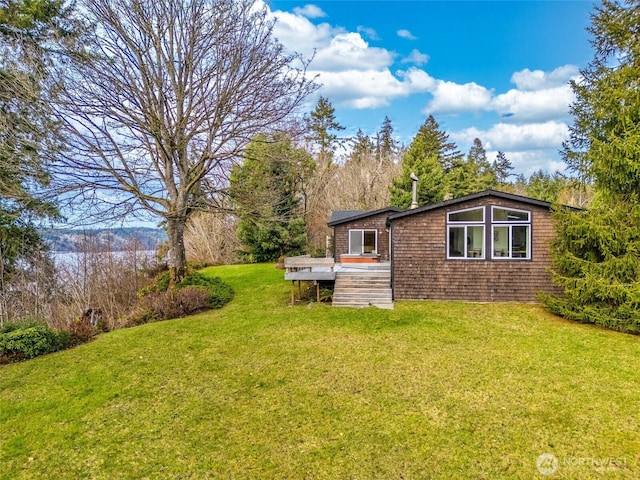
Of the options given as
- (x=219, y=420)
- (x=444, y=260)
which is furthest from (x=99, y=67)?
(x=444, y=260)

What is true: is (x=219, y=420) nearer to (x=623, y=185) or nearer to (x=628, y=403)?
(x=628, y=403)

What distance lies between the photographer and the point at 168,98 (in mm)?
11297

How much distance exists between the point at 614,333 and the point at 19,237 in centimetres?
1651

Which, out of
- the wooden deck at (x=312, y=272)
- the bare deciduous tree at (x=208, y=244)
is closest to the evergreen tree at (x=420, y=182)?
the bare deciduous tree at (x=208, y=244)

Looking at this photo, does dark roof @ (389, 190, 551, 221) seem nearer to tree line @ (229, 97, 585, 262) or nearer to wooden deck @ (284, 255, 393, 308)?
wooden deck @ (284, 255, 393, 308)

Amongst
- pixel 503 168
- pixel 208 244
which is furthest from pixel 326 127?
pixel 503 168

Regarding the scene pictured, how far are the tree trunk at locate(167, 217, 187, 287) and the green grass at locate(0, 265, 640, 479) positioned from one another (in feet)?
13.3

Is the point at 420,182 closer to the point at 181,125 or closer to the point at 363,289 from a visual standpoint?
the point at 363,289

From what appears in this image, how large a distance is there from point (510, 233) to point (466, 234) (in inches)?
49.0

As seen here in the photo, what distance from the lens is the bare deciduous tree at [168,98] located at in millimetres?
10289

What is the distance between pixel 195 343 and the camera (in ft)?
24.5

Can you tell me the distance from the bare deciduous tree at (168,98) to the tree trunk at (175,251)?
35mm

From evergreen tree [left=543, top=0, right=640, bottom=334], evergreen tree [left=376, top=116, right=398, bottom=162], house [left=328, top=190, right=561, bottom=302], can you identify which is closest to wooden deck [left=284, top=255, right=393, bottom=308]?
house [left=328, top=190, right=561, bottom=302]

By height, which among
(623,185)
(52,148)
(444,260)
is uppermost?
(52,148)
